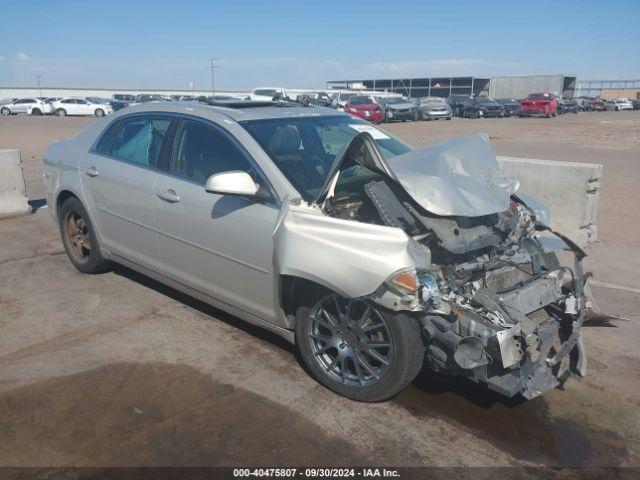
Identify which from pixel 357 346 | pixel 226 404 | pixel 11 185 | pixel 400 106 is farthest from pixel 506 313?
pixel 400 106

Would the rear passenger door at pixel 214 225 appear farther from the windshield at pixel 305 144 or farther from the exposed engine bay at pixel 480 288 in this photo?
the exposed engine bay at pixel 480 288

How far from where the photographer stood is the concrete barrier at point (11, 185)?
325 inches

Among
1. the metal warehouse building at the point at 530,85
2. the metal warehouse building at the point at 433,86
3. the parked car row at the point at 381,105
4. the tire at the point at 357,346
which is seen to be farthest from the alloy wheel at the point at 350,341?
the metal warehouse building at the point at 433,86

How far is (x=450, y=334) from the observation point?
308 centimetres

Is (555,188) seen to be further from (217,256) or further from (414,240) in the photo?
(217,256)

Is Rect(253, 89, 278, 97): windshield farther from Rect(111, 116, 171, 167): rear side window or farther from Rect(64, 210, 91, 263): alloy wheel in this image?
Rect(111, 116, 171, 167): rear side window

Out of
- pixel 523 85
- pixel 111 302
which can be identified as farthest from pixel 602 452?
pixel 523 85

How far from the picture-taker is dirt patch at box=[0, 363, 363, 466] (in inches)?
117

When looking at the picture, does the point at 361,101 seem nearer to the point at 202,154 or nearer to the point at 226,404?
the point at 202,154

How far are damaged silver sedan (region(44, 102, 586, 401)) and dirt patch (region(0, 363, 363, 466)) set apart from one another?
20.2 inches

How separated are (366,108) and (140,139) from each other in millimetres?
28021

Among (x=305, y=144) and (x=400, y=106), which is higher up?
(x=305, y=144)

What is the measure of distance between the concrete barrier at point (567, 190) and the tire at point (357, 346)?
4166mm

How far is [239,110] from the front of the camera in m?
4.43
